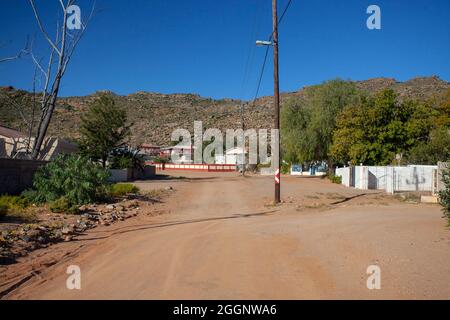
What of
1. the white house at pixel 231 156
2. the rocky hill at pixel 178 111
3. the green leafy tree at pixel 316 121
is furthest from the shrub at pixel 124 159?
the white house at pixel 231 156

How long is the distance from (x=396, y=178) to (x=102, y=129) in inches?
990

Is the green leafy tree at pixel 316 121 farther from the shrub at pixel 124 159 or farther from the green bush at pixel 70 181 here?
the green bush at pixel 70 181

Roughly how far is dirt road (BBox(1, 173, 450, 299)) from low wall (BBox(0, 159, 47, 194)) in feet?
25.7

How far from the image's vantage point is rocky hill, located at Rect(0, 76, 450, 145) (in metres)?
88.2

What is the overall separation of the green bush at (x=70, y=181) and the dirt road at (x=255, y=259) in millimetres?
3868

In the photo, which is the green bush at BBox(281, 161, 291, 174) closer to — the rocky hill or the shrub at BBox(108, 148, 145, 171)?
the rocky hill

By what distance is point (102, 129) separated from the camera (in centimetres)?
3922

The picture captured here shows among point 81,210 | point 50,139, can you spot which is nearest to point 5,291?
point 81,210

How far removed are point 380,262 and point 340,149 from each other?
3037cm

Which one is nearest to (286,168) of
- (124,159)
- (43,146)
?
(124,159)

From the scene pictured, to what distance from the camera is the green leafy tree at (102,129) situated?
1529 inches

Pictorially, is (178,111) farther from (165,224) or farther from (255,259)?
(255,259)

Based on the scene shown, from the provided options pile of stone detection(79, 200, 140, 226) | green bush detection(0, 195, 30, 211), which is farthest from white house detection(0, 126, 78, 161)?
pile of stone detection(79, 200, 140, 226)

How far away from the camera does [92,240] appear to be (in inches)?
424
